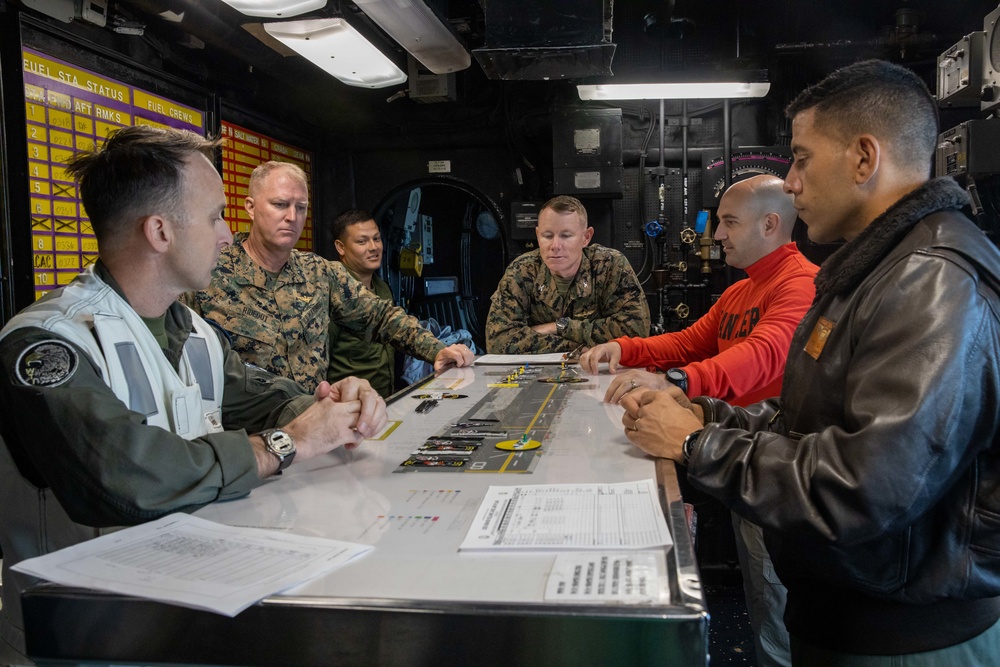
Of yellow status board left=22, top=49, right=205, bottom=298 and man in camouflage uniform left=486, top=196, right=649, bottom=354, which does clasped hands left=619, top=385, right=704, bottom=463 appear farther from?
yellow status board left=22, top=49, right=205, bottom=298

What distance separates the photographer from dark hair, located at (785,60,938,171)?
1.40 meters

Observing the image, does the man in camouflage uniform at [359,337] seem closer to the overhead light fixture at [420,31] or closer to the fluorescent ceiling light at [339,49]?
the fluorescent ceiling light at [339,49]

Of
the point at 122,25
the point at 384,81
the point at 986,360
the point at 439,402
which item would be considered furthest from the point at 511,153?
the point at 986,360

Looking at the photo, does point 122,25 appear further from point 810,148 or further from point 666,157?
point 666,157

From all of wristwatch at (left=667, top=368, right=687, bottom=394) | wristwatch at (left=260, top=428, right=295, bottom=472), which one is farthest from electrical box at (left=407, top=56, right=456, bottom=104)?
wristwatch at (left=260, top=428, right=295, bottom=472)

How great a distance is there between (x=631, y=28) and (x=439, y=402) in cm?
483

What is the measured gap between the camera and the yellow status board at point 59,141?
3.25 m

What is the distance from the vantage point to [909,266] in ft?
4.01

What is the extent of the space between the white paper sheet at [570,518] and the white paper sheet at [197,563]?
220 millimetres

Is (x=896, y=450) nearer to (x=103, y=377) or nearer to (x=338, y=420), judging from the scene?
(x=338, y=420)

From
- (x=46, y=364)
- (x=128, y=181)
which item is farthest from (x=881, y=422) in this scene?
(x=128, y=181)

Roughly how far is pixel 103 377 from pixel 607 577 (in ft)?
3.63

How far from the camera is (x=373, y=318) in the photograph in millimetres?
3643

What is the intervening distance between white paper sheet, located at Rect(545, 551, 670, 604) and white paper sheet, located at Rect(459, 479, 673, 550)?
34 millimetres
